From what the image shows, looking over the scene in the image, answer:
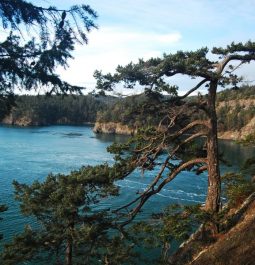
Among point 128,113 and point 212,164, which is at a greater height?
point 128,113

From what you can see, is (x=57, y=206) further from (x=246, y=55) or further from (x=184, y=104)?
(x=246, y=55)

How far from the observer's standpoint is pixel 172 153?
→ 13125 millimetres

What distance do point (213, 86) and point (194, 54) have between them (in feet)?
3.75

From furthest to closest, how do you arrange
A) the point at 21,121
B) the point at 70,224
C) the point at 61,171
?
the point at 21,121 → the point at 61,171 → the point at 70,224

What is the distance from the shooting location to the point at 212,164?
12.7 metres

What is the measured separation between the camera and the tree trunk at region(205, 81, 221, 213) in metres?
12.5

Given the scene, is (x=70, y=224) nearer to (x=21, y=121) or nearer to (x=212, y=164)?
(x=212, y=164)

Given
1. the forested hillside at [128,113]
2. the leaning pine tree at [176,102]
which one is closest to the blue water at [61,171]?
the forested hillside at [128,113]

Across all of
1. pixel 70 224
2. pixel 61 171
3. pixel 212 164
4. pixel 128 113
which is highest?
pixel 128 113

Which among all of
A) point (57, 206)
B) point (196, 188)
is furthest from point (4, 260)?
point (196, 188)

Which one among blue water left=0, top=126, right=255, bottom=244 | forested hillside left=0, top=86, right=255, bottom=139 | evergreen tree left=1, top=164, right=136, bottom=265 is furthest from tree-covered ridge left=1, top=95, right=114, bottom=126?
evergreen tree left=1, top=164, right=136, bottom=265

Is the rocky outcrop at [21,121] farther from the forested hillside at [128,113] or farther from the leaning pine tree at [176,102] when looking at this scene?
the leaning pine tree at [176,102]

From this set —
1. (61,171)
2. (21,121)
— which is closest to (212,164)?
(61,171)

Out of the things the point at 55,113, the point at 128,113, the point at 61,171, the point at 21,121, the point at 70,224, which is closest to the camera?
the point at 128,113
